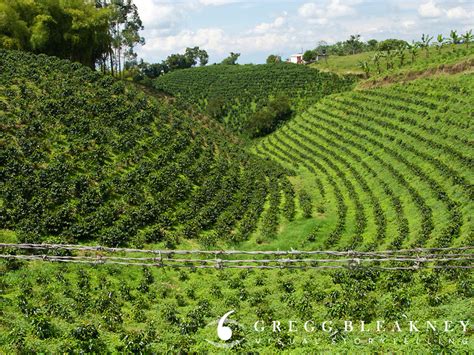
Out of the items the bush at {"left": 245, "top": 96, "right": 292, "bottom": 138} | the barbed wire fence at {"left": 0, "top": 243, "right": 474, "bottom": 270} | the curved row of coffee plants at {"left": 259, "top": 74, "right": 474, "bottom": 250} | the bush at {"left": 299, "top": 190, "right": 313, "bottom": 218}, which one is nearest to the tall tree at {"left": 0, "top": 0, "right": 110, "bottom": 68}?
the curved row of coffee plants at {"left": 259, "top": 74, "right": 474, "bottom": 250}

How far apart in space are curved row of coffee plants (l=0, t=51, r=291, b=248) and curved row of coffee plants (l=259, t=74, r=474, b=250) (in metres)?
8.45

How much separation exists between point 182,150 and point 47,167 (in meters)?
16.4

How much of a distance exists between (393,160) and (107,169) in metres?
32.7

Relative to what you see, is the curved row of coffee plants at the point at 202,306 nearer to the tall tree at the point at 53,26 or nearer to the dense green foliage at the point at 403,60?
the tall tree at the point at 53,26

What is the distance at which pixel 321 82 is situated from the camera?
103000 mm

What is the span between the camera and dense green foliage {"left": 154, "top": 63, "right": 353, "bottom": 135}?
97250mm

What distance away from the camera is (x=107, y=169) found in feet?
125

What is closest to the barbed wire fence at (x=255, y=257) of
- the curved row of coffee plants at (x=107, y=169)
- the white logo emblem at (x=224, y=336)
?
the white logo emblem at (x=224, y=336)

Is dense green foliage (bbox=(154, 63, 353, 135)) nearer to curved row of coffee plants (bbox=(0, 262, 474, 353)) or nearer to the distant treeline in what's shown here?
the distant treeline

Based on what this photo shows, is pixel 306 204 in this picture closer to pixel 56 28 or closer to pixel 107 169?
pixel 107 169

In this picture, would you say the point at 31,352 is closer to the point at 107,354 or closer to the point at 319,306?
the point at 107,354

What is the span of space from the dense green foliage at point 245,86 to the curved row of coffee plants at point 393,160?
18843mm

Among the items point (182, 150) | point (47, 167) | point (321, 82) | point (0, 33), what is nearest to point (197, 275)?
point (47, 167)

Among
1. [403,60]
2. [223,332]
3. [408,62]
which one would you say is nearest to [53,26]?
[223,332]
